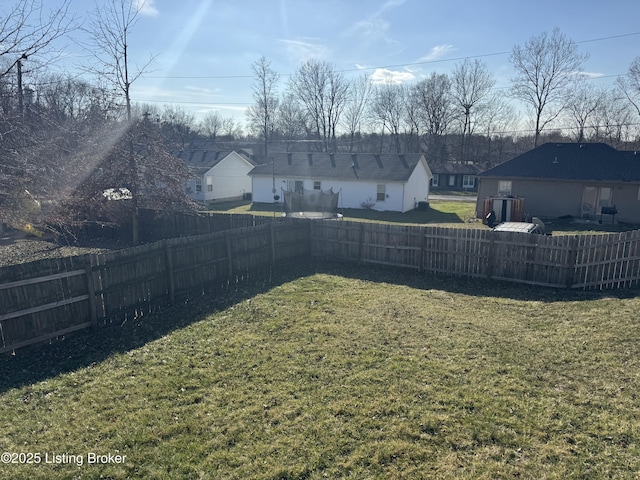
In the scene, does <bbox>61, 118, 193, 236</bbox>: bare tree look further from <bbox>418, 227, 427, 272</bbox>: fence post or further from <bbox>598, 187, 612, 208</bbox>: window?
<bbox>598, 187, 612, 208</bbox>: window

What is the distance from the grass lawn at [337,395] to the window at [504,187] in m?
19.3

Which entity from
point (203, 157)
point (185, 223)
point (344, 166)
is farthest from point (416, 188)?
point (185, 223)

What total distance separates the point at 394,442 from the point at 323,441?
83cm

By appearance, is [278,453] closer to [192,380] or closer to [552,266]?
[192,380]

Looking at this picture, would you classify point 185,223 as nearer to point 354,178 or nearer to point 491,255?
point 491,255

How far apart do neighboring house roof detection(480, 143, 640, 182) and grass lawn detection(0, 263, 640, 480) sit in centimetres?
1898

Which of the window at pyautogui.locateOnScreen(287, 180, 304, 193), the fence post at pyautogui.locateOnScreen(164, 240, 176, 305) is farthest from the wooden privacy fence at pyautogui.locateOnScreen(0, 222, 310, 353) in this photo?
the window at pyautogui.locateOnScreen(287, 180, 304, 193)

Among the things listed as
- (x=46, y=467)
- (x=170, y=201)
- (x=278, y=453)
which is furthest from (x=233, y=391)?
(x=170, y=201)

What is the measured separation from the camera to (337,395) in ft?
19.1

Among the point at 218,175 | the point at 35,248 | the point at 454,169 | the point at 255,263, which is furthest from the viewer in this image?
the point at 454,169

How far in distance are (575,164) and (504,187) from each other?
14.3 ft

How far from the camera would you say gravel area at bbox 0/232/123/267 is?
16016 mm

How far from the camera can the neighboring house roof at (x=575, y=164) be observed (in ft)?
81.1

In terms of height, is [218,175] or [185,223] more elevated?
[218,175]
